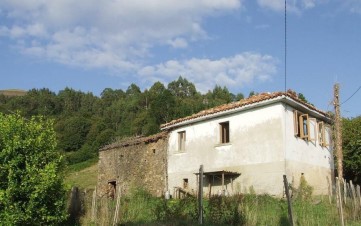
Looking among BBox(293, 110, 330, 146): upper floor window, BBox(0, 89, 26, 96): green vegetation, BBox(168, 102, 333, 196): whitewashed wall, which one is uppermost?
BBox(0, 89, 26, 96): green vegetation

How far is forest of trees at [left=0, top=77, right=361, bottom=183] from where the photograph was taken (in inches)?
2140

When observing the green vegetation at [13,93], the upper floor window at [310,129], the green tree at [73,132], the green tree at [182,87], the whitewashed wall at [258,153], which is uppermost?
the green vegetation at [13,93]

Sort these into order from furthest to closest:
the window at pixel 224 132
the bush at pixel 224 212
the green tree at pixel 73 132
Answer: the green tree at pixel 73 132
the window at pixel 224 132
the bush at pixel 224 212

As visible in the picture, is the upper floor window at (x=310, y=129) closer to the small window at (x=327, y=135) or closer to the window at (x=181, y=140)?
the small window at (x=327, y=135)

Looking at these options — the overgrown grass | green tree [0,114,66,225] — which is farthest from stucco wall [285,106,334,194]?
the overgrown grass

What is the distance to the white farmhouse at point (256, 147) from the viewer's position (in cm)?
1967

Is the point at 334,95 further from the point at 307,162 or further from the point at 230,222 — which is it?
the point at 230,222

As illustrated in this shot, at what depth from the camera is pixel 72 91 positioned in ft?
296

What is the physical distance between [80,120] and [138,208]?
48644 mm

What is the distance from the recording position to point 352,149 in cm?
2373

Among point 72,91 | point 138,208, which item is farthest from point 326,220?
point 72,91

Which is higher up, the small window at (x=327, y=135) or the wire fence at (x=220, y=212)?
the small window at (x=327, y=135)

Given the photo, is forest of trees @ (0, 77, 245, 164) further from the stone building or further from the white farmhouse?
the white farmhouse

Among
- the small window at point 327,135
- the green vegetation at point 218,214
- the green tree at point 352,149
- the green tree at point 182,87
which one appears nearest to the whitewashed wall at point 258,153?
the small window at point 327,135
